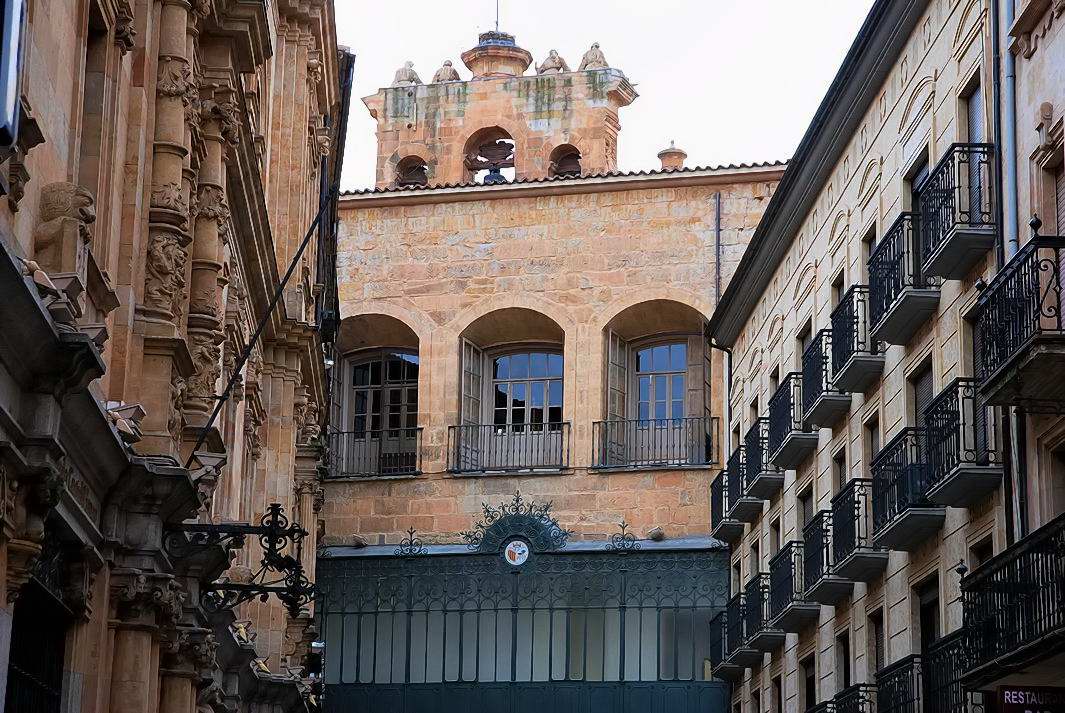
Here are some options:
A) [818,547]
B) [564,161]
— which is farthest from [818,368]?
[564,161]

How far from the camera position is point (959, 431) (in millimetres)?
21266

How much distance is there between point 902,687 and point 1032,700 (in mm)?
6997

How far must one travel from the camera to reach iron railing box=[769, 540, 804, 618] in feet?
99.8

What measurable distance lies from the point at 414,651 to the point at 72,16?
85.6 feet

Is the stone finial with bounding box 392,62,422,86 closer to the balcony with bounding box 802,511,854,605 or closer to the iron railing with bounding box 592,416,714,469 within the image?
the iron railing with bounding box 592,416,714,469

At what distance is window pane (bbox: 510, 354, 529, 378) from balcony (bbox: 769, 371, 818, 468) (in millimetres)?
11693

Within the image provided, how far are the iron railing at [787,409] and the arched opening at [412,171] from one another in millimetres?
16237

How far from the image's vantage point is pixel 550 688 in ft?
128

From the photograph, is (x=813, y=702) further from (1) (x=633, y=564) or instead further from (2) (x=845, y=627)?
(1) (x=633, y=564)

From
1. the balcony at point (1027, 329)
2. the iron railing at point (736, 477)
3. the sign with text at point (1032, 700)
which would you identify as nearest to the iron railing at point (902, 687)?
the balcony at point (1027, 329)

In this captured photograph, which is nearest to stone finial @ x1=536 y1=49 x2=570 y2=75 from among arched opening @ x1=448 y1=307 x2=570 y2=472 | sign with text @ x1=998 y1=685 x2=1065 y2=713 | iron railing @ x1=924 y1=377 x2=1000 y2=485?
Answer: arched opening @ x1=448 y1=307 x2=570 y2=472

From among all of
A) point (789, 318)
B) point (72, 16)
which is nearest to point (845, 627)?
point (789, 318)

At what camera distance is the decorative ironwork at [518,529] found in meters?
39.8

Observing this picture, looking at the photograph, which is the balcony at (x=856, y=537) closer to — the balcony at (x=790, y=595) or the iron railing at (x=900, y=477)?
the iron railing at (x=900, y=477)
